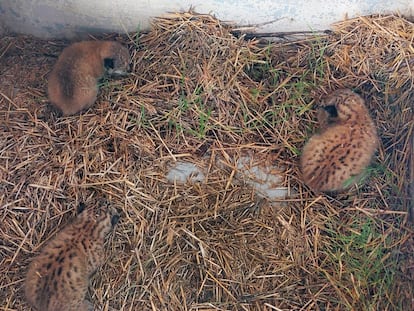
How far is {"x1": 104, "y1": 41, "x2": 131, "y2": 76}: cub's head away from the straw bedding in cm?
8

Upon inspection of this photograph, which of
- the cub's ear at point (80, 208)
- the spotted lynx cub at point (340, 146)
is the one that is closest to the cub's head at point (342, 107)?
the spotted lynx cub at point (340, 146)

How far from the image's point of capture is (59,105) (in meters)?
4.05

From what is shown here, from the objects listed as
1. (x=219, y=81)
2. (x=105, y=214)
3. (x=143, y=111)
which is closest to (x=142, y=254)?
(x=105, y=214)

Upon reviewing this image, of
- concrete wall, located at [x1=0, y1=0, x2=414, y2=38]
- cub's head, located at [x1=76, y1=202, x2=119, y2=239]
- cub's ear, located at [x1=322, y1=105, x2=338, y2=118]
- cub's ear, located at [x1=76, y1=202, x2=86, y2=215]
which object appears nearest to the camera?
cub's head, located at [x1=76, y1=202, x2=119, y2=239]

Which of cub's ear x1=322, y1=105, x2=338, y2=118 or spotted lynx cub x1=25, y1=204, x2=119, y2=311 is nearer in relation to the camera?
spotted lynx cub x1=25, y1=204, x2=119, y2=311

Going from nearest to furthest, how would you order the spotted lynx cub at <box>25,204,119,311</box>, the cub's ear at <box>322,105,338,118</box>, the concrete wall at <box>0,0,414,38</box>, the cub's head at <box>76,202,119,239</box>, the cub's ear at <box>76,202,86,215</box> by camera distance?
the spotted lynx cub at <box>25,204,119,311</box> → the cub's head at <box>76,202,119,239</box> → the cub's ear at <box>76,202,86,215</box> → the cub's ear at <box>322,105,338,118</box> → the concrete wall at <box>0,0,414,38</box>

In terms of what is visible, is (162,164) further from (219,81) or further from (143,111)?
(219,81)

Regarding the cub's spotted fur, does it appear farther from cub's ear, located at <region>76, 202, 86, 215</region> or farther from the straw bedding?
cub's ear, located at <region>76, 202, 86, 215</region>

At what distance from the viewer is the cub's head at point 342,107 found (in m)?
4.01

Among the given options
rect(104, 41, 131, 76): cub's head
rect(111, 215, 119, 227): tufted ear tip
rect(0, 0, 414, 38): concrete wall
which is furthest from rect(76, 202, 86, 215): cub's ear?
rect(0, 0, 414, 38): concrete wall

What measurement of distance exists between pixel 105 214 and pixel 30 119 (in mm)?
854

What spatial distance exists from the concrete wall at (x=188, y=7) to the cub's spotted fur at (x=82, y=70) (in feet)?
0.70

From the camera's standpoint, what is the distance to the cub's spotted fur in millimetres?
4027

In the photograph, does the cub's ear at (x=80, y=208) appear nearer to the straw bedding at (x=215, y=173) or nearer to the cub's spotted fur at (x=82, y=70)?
the straw bedding at (x=215, y=173)
